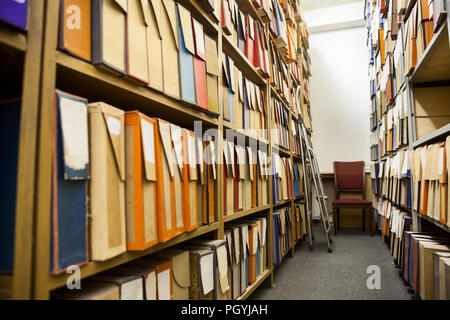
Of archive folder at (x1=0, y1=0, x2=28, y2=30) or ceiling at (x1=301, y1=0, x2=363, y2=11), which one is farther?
ceiling at (x1=301, y1=0, x2=363, y2=11)

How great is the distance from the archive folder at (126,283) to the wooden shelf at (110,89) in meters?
0.45

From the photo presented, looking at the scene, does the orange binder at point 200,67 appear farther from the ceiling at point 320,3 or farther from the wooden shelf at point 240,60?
the ceiling at point 320,3

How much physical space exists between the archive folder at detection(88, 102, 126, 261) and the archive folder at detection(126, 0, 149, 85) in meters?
0.13

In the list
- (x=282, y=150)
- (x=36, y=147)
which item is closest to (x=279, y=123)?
(x=282, y=150)

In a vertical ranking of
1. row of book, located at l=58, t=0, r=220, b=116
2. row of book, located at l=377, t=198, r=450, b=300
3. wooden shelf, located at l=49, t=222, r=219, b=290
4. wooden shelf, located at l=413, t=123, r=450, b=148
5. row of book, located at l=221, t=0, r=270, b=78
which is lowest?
row of book, located at l=377, t=198, r=450, b=300

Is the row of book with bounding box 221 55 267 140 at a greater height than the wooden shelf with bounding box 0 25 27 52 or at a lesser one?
greater

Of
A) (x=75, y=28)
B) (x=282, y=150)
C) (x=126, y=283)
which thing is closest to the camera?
(x=75, y=28)

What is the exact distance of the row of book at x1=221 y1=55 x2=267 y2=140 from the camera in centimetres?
130

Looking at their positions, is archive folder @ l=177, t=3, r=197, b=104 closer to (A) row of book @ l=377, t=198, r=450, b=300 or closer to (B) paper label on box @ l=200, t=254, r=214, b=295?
(B) paper label on box @ l=200, t=254, r=214, b=295

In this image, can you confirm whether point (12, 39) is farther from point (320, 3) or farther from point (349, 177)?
point (320, 3)

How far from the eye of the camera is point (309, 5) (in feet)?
14.6

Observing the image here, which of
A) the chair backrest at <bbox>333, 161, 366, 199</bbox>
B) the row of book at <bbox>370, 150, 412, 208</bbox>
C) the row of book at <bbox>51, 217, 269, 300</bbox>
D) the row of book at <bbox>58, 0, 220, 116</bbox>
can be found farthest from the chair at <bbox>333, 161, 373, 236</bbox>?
the row of book at <bbox>58, 0, 220, 116</bbox>

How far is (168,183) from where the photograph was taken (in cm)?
78

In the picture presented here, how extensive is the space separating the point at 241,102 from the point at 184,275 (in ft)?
3.09
